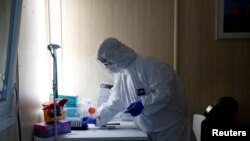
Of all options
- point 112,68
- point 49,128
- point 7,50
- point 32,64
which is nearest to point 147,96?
point 112,68

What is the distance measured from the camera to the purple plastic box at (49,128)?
1790 mm

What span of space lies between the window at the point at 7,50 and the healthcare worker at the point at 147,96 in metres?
0.77

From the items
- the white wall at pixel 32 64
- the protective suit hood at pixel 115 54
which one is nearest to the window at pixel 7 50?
the white wall at pixel 32 64

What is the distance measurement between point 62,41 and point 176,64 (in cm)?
100

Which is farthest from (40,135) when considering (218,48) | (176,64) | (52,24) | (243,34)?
(243,34)

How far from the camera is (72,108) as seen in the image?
2262 mm

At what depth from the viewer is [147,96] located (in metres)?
1.95

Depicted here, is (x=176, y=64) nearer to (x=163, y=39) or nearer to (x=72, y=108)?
(x=163, y=39)

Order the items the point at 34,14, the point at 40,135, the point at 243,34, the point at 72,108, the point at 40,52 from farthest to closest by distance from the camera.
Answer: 1. the point at 243,34
2. the point at 72,108
3. the point at 40,52
4. the point at 34,14
5. the point at 40,135

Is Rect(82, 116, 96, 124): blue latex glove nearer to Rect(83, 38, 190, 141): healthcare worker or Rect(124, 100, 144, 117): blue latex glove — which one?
Rect(83, 38, 190, 141): healthcare worker

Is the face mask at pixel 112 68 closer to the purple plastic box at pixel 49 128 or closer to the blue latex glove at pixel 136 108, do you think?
the blue latex glove at pixel 136 108

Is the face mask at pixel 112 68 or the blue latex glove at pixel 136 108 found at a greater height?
the face mask at pixel 112 68

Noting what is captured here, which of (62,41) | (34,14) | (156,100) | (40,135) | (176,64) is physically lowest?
(40,135)

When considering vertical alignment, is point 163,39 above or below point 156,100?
above
